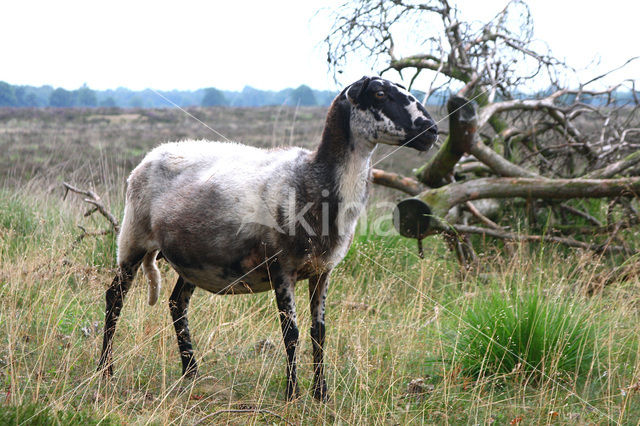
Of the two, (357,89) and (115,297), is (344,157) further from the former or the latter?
(115,297)

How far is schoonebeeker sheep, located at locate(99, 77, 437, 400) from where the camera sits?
11.3ft

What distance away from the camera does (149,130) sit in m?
42.2

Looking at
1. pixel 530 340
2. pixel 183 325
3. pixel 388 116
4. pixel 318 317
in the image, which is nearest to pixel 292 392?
pixel 318 317

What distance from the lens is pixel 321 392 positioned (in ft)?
11.9

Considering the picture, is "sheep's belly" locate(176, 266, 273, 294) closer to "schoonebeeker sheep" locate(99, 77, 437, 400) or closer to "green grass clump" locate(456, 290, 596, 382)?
"schoonebeeker sheep" locate(99, 77, 437, 400)

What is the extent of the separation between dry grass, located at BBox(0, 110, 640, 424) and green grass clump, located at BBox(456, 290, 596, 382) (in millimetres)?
87

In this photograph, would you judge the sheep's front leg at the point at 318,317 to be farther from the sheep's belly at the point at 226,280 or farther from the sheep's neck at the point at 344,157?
the sheep's neck at the point at 344,157

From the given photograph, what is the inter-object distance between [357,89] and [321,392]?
1.92m

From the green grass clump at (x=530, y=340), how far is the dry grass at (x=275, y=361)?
0.09m

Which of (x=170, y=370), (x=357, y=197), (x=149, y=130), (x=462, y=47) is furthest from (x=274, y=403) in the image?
(x=149, y=130)

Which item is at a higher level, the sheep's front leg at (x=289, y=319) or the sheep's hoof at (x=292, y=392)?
the sheep's front leg at (x=289, y=319)

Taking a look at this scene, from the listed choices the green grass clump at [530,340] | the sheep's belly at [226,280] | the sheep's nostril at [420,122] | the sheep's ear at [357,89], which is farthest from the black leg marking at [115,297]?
the green grass clump at [530,340]

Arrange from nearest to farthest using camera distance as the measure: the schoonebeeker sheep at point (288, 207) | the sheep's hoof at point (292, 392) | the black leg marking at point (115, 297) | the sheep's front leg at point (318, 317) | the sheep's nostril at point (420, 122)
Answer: the sheep's nostril at point (420, 122), the schoonebeeker sheep at point (288, 207), the sheep's hoof at point (292, 392), the sheep's front leg at point (318, 317), the black leg marking at point (115, 297)

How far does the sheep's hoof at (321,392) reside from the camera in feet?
11.9
